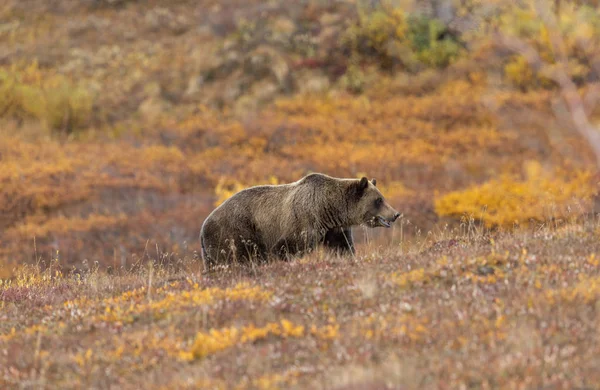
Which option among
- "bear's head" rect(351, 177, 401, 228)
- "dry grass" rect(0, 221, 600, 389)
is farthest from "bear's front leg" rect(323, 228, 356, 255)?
"dry grass" rect(0, 221, 600, 389)

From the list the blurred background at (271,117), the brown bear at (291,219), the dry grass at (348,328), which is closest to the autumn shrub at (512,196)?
the blurred background at (271,117)

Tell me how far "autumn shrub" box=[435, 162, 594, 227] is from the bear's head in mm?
13819

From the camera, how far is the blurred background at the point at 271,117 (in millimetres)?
26500

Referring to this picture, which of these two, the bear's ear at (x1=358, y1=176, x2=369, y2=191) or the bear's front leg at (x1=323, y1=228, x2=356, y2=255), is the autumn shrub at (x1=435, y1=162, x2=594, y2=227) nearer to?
the bear's ear at (x1=358, y1=176, x2=369, y2=191)

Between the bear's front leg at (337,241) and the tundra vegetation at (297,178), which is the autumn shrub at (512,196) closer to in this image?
the tundra vegetation at (297,178)

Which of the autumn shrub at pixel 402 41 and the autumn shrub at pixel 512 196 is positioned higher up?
the autumn shrub at pixel 402 41

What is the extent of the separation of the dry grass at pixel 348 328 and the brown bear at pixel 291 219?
170 centimetres

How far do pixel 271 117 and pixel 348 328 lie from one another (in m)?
32.3

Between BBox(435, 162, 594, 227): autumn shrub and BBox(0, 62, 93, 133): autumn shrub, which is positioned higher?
BBox(0, 62, 93, 133): autumn shrub

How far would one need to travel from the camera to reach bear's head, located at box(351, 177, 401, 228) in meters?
11.2

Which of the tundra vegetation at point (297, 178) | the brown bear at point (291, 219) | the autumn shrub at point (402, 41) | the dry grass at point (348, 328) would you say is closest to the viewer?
the dry grass at point (348, 328)

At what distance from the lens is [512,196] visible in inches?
1024

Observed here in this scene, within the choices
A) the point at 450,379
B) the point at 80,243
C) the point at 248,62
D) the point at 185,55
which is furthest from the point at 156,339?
the point at 185,55

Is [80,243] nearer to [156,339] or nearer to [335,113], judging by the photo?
[335,113]
